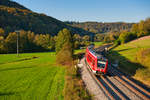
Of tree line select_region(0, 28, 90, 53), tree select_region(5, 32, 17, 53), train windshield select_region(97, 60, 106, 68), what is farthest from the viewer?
tree select_region(5, 32, 17, 53)

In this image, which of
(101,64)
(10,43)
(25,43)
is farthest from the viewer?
(25,43)

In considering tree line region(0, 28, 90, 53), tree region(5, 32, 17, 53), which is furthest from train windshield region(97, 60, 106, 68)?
tree region(5, 32, 17, 53)

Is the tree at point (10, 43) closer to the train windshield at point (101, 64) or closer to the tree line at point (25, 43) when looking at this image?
the tree line at point (25, 43)

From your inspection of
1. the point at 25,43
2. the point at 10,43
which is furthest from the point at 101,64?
the point at 25,43

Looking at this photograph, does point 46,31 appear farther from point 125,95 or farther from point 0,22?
point 125,95

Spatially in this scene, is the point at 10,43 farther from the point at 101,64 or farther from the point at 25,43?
the point at 101,64

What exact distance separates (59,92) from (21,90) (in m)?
5.46

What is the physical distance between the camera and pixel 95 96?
518 inches

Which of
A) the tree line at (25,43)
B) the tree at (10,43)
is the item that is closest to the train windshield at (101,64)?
the tree line at (25,43)

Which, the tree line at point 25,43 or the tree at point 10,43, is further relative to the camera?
the tree at point 10,43

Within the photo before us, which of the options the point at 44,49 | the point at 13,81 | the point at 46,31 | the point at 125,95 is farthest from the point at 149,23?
the point at 46,31

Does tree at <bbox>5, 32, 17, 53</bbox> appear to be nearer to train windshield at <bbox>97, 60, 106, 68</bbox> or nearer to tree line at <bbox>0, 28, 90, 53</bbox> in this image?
tree line at <bbox>0, 28, 90, 53</bbox>

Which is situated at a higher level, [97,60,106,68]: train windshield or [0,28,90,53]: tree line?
[0,28,90,53]: tree line

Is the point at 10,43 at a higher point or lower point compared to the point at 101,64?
higher
